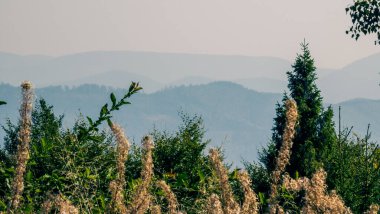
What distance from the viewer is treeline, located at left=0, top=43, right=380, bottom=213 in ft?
12.0

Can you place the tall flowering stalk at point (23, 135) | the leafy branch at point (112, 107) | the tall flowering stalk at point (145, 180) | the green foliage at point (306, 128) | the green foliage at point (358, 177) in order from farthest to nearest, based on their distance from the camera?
the green foliage at point (306, 128), the green foliage at point (358, 177), the leafy branch at point (112, 107), the tall flowering stalk at point (145, 180), the tall flowering stalk at point (23, 135)

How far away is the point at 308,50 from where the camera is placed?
2919 cm

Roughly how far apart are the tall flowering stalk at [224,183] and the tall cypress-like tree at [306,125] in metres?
21.6

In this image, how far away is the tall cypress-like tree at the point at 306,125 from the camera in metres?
26.8

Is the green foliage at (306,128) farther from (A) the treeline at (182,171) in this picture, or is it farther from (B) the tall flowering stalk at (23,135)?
(B) the tall flowering stalk at (23,135)

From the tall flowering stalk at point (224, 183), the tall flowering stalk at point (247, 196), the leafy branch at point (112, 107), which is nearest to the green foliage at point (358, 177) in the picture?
the leafy branch at point (112, 107)

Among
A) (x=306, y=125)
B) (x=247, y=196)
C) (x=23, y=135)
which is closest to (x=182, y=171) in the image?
(x=306, y=125)

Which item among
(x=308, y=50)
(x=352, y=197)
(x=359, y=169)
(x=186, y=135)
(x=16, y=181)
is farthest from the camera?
(x=308, y=50)

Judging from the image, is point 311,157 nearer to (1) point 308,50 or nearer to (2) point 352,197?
(1) point 308,50

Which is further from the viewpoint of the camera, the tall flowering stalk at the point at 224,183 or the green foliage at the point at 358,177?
the green foliage at the point at 358,177

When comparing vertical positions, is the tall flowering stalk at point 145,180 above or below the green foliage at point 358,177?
below

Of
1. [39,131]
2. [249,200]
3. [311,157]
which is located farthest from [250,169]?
[249,200]

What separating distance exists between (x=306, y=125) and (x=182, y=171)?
31.6 feet

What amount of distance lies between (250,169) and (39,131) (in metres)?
9.19
